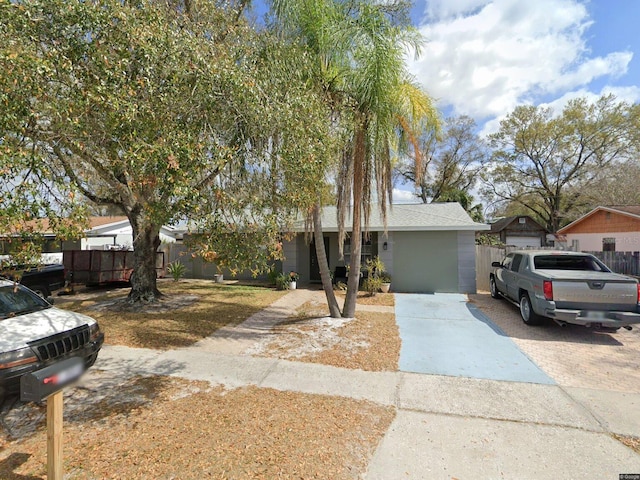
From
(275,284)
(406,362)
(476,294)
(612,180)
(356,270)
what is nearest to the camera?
(406,362)

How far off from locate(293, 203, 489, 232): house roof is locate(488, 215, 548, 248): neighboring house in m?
22.8

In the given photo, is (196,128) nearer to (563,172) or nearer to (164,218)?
(164,218)

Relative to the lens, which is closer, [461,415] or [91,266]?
[461,415]

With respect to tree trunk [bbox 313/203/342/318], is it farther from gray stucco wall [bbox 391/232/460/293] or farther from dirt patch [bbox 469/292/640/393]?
gray stucco wall [bbox 391/232/460/293]

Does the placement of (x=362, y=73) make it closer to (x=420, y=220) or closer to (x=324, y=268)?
(x=324, y=268)

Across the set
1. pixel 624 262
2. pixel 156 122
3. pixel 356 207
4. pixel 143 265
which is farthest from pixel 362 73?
pixel 624 262

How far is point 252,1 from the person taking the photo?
7.92 meters

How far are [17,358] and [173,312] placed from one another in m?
5.53

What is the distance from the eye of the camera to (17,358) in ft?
11.6

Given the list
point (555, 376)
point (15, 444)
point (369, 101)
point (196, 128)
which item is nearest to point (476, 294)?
point (555, 376)

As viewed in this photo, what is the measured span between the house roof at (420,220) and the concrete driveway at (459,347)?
11.4 ft

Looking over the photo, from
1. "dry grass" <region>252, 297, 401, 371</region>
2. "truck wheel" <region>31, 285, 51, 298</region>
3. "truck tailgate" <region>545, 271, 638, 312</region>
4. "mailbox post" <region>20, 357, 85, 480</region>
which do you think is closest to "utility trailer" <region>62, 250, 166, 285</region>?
"truck wheel" <region>31, 285, 51, 298</region>

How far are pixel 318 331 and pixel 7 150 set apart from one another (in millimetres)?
5826

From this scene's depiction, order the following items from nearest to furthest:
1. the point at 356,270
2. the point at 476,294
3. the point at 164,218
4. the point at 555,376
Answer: the point at 164,218, the point at 555,376, the point at 356,270, the point at 476,294
